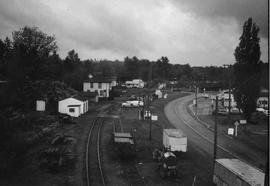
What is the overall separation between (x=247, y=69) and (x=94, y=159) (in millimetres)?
32967

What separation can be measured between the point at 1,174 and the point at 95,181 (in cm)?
760

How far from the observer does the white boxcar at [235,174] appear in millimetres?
19906

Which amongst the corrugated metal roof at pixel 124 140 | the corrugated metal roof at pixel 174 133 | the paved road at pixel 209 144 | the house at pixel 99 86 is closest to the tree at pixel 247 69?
the paved road at pixel 209 144

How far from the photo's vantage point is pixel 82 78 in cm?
10606

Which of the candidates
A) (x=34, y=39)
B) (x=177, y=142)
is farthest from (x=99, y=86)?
(x=177, y=142)

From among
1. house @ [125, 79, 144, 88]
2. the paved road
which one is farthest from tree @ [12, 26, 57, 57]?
house @ [125, 79, 144, 88]

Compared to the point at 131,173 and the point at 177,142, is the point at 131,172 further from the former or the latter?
the point at 177,142

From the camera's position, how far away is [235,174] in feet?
69.1

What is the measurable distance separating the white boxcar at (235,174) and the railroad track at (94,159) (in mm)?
8864

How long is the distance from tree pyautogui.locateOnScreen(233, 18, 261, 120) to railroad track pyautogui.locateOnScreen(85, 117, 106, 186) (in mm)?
24090

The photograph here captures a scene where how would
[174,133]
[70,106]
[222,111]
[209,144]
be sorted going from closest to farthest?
[174,133] < [209,144] < [70,106] < [222,111]

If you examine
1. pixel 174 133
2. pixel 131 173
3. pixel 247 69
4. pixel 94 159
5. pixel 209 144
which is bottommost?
pixel 131 173

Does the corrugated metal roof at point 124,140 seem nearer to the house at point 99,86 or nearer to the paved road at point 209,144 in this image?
the paved road at point 209,144

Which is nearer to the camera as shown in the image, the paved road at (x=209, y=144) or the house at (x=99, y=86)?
the paved road at (x=209, y=144)
